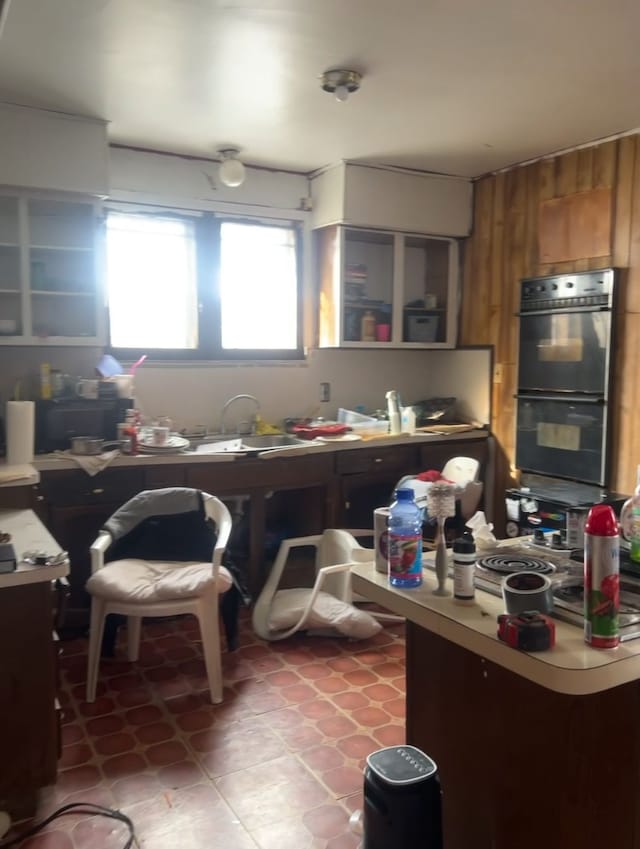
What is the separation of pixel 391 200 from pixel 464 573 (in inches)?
124

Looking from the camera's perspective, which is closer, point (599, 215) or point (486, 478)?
point (599, 215)

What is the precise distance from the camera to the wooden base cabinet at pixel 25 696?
78.2 inches

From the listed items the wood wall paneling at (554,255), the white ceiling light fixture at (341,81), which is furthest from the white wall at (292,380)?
the white ceiling light fixture at (341,81)

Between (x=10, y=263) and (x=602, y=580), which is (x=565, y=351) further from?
(x=10, y=263)

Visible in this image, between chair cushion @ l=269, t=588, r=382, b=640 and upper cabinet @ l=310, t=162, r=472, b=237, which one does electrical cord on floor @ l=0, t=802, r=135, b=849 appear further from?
upper cabinet @ l=310, t=162, r=472, b=237

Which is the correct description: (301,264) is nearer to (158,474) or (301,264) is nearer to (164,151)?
(164,151)

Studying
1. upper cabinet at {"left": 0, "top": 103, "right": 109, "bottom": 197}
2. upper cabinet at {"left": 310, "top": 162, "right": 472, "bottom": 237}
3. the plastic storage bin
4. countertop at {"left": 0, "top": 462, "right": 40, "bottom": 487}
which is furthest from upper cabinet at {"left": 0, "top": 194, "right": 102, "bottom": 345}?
the plastic storage bin

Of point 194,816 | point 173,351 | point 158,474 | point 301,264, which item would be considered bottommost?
point 194,816

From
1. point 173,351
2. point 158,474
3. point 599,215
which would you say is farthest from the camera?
point 173,351

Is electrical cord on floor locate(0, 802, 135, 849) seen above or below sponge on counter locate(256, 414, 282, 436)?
below

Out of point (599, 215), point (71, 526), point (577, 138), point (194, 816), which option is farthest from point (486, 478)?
point (194, 816)

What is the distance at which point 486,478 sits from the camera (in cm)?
452

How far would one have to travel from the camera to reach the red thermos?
1316 millimetres

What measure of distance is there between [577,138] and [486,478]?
2.08 metres
